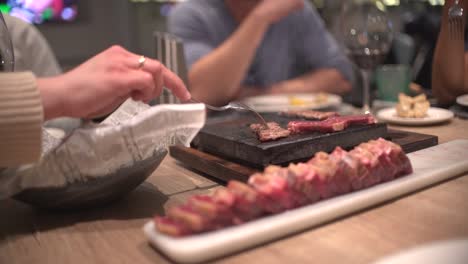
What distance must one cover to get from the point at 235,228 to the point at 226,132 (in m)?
0.43

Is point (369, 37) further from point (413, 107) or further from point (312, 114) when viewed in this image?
point (312, 114)

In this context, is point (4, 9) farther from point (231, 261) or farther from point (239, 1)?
point (231, 261)

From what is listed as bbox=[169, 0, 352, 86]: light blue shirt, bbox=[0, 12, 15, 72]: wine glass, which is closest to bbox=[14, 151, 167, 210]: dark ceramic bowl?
bbox=[0, 12, 15, 72]: wine glass

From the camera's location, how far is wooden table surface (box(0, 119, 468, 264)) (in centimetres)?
59

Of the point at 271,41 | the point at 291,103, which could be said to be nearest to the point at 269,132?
the point at 291,103

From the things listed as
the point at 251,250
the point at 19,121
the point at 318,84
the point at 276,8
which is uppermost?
the point at 276,8

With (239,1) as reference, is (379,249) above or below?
below

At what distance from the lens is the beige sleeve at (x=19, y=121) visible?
65 cm

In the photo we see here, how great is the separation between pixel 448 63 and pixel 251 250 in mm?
1077

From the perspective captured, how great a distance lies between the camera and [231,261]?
0.58 meters

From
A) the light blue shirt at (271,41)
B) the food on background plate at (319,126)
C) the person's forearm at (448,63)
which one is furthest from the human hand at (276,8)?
the food on background plate at (319,126)

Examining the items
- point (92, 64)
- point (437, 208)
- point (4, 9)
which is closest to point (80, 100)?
point (92, 64)

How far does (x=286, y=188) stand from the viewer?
2.16 ft

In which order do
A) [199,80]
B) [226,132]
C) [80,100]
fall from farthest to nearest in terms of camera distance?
[199,80] < [226,132] < [80,100]
